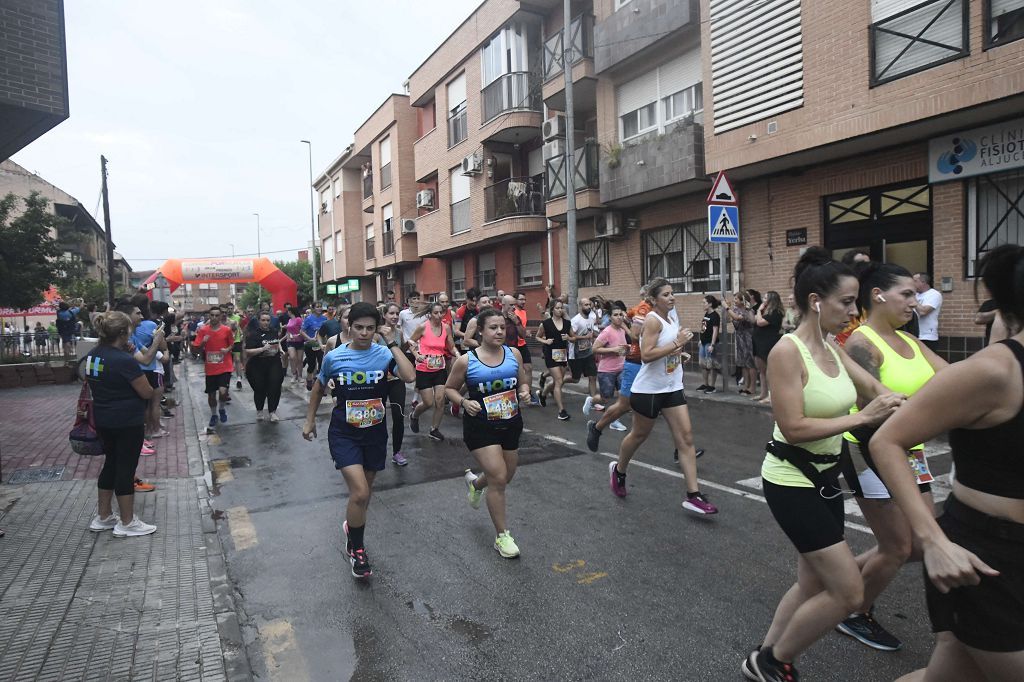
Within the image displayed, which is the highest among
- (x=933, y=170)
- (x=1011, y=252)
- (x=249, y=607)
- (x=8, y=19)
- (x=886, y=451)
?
(x=8, y=19)

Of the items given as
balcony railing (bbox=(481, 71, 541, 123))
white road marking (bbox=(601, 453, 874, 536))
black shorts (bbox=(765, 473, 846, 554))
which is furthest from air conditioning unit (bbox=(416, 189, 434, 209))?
black shorts (bbox=(765, 473, 846, 554))

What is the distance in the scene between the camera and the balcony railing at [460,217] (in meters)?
23.9

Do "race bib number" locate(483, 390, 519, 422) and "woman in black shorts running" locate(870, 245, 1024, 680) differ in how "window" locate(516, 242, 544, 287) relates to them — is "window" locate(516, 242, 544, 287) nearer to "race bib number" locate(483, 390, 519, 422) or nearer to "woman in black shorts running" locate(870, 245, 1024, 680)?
"race bib number" locate(483, 390, 519, 422)

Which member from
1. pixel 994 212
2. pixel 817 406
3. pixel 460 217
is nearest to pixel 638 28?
pixel 994 212

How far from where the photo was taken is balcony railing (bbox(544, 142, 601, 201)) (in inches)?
689

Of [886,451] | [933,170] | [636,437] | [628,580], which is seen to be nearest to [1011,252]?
[886,451]

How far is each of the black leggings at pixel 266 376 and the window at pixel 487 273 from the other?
A: 1377 centimetres

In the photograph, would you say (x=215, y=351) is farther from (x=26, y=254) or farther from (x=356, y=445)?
(x=26, y=254)

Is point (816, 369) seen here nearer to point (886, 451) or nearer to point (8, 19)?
point (886, 451)

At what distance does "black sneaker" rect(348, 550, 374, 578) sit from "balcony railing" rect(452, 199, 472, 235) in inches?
784

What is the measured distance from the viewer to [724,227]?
1098 centimetres

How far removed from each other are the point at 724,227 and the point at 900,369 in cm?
824

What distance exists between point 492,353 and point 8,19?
627 centimetres

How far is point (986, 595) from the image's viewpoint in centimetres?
182
